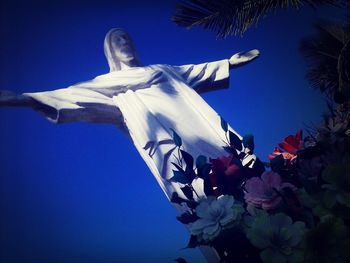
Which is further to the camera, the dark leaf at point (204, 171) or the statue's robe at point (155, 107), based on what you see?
the statue's robe at point (155, 107)

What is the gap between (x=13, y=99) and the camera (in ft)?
9.09

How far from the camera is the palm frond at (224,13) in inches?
86.8

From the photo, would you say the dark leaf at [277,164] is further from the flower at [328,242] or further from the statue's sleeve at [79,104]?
the statue's sleeve at [79,104]

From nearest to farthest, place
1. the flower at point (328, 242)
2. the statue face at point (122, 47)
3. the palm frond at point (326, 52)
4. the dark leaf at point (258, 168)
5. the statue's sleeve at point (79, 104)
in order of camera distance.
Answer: the flower at point (328, 242) → the dark leaf at point (258, 168) → the palm frond at point (326, 52) → the statue's sleeve at point (79, 104) → the statue face at point (122, 47)

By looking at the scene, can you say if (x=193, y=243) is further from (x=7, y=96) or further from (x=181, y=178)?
(x=7, y=96)

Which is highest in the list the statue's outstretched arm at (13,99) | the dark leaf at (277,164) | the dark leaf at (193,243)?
the statue's outstretched arm at (13,99)

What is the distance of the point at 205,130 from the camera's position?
281 centimetres

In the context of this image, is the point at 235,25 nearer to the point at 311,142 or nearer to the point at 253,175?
the point at 311,142

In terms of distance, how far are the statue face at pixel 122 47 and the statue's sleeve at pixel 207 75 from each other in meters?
0.53

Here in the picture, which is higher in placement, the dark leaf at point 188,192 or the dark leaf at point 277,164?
the dark leaf at point 188,192

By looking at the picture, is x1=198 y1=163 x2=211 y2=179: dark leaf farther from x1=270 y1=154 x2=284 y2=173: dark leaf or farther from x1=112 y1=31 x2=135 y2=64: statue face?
x1=112 y1=31 x2=135 y2=64: statue face

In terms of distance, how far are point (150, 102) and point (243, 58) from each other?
1.15 meters

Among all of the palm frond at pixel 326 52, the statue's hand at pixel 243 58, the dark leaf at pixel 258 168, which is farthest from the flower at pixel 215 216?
the statue's hand at pixel 243 58

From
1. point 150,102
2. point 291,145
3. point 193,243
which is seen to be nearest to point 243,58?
point 150,102
